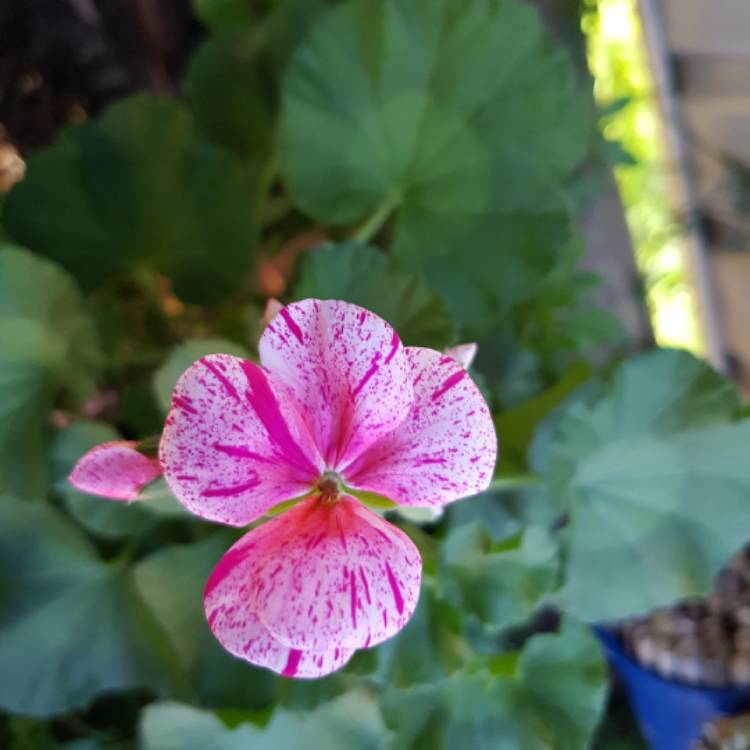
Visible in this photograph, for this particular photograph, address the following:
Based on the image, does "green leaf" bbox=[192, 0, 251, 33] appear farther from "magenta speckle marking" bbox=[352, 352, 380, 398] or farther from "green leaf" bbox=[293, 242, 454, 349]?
"magenta speckle marking" bbox=[352, 352, 380, 398]

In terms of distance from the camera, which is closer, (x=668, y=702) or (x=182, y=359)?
(x=182, y=359)

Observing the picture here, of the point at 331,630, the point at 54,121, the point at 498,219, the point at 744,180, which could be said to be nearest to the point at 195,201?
the point at 498,219

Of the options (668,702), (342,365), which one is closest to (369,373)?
(342,365)

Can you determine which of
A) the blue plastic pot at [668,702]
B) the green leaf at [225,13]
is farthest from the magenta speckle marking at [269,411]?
the blue plastic pot at [668,702]

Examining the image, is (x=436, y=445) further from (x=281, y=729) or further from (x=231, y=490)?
(x=281, y=729)

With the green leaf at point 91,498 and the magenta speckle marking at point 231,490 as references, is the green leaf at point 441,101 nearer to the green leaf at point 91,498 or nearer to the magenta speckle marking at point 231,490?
Answer: the green leaf at point 91,498

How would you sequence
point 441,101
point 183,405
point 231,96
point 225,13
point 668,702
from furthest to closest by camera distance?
point 668,702 → point 225,13 → point 231,96 → point 441,101 → point 183,405
